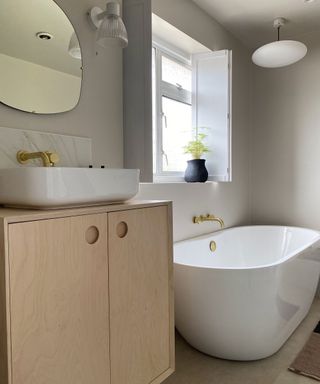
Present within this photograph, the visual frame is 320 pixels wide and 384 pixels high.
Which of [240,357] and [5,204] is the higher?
[5,204]

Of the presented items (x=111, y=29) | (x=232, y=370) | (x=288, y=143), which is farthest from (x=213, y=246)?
(x=111, y=29)

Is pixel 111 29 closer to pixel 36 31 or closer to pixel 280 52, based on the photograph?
pixel 36 31

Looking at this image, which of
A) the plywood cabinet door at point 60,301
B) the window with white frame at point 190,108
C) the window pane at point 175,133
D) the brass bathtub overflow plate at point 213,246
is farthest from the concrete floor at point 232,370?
the window pane at point 175,133

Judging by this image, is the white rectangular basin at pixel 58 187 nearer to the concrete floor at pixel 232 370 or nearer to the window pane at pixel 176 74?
the concrete floor at pixel 232 370

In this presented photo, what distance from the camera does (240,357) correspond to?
75.3 inches

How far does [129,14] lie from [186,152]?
45.9 inches

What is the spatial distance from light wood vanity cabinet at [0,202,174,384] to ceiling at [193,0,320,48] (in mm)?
2013

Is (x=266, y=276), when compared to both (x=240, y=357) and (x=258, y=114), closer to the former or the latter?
(x=240, y=357)

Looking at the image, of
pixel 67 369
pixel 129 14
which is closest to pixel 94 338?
pixel 67 369

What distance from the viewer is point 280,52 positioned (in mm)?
2596

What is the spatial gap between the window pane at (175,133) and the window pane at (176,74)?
17cm

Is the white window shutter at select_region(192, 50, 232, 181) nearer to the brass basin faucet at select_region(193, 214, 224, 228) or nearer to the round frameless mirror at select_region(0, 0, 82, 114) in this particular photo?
the brass basin faucet at select_region(193, 214, 224, 228)

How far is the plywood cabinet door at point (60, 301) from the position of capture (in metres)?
0.91

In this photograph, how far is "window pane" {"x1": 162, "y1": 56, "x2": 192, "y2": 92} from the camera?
106 inches
